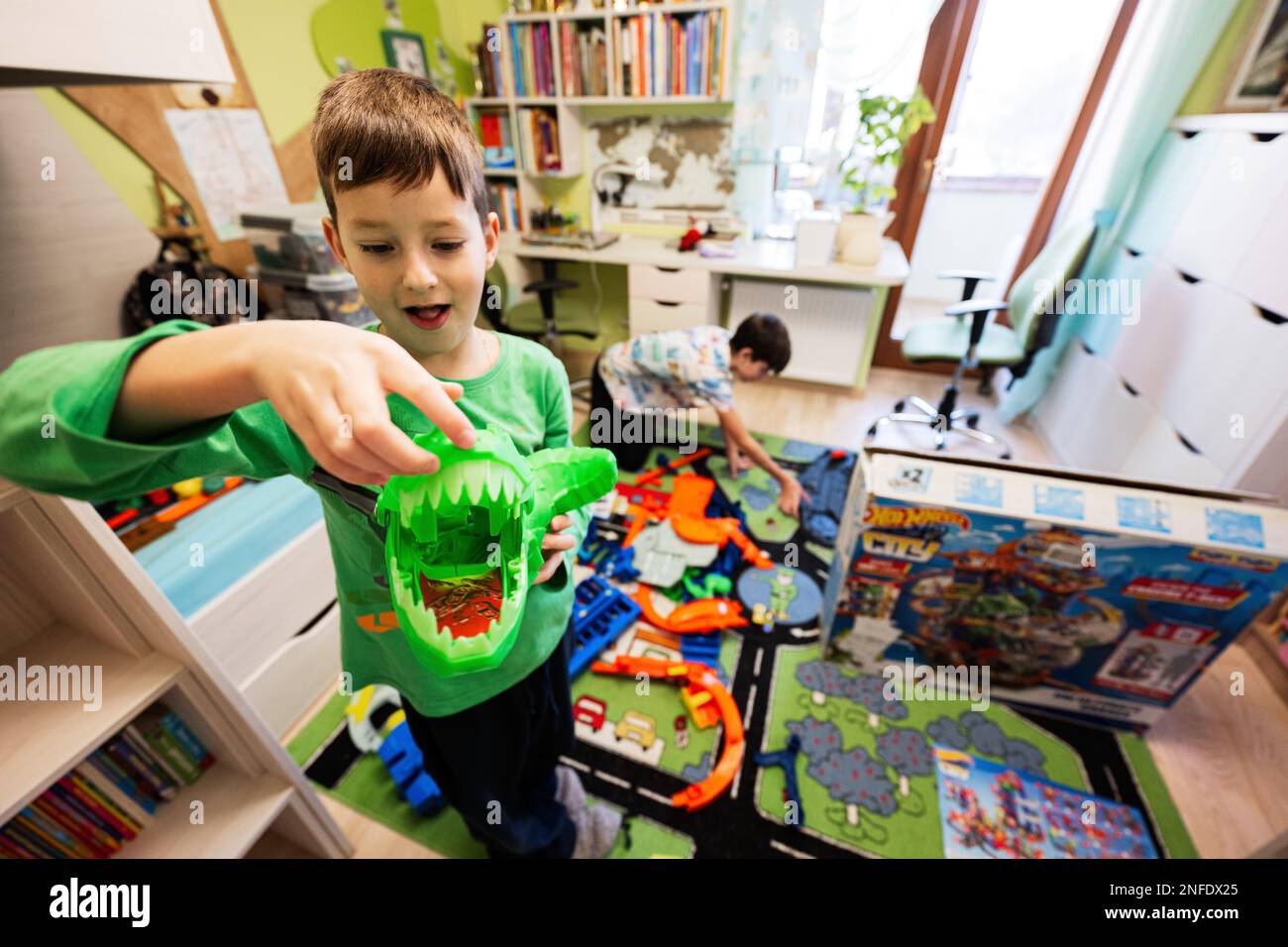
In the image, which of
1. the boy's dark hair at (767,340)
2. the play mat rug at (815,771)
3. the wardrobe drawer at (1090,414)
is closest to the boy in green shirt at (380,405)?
the play mat rug at (815,771)

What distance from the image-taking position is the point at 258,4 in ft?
5.82

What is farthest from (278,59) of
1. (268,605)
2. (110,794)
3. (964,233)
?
(964,233)

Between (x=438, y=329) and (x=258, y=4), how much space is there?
2.16m

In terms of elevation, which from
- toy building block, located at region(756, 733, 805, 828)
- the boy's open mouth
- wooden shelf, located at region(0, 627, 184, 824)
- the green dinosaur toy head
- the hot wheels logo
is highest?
the boy's open mouth

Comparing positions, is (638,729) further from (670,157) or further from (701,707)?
(670,157)

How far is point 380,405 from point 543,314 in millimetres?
2342

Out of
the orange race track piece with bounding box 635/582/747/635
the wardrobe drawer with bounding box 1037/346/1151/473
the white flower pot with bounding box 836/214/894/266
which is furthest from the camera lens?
the white flower pot with bounding box 836/214/894/266

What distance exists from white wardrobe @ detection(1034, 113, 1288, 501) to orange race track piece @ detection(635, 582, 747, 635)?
1402 mm

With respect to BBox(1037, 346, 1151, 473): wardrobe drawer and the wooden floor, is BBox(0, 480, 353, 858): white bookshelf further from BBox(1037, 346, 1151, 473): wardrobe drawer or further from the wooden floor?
BBox(1037, 346, 1151, 473): wardrobe drawer

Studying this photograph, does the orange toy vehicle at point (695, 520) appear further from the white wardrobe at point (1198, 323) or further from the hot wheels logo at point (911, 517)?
the white wardrobe at point (1198, 323)

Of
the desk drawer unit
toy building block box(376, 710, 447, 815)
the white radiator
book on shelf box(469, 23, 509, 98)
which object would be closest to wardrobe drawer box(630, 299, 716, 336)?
the desk drawer unit

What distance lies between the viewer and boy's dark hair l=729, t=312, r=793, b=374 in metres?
1.73

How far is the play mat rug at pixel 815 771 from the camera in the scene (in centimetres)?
110

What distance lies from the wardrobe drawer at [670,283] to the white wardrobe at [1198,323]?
1625 mm
